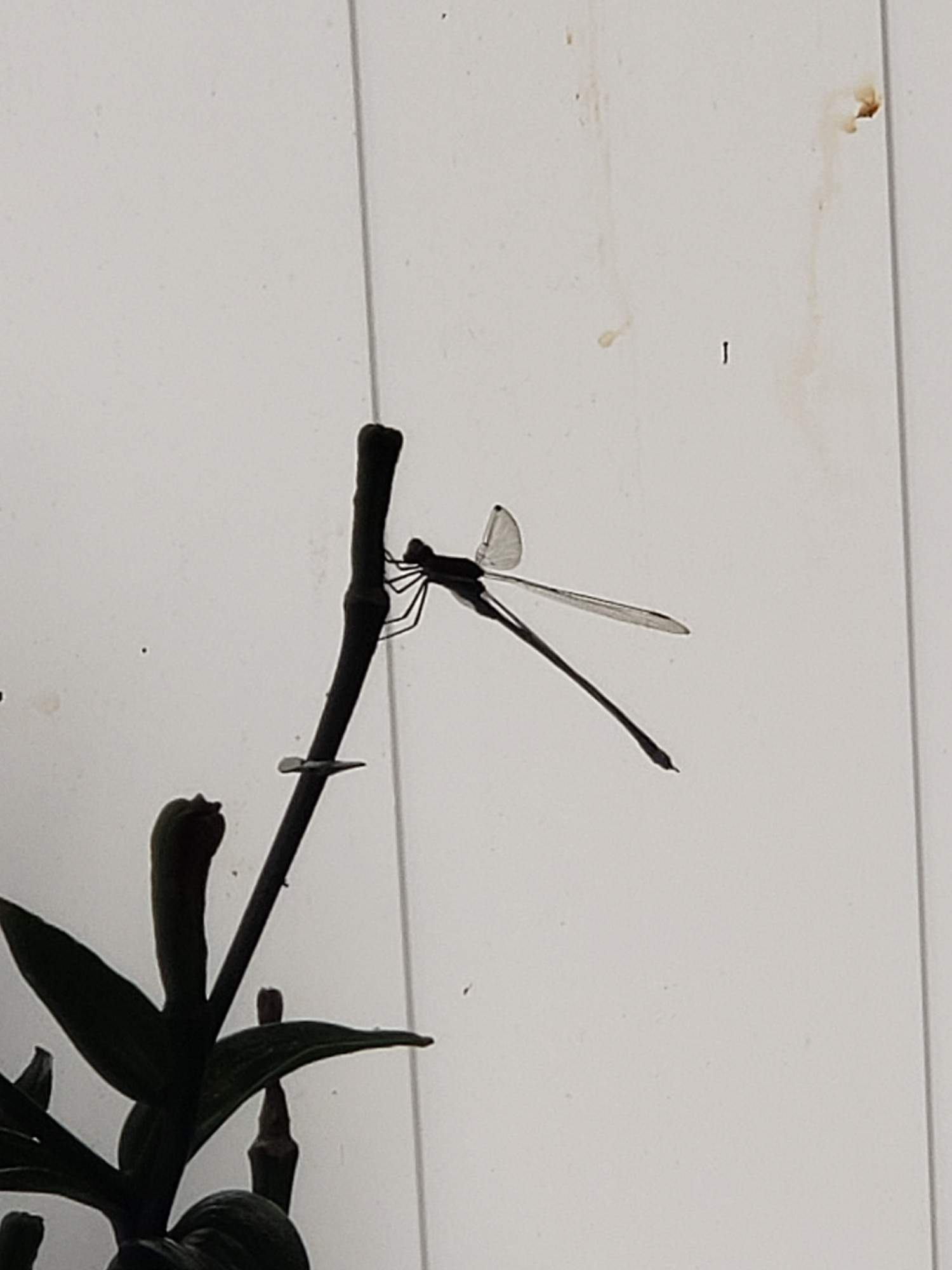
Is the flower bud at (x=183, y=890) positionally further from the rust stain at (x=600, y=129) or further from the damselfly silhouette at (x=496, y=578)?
the rust stain at (x=600, y=129)

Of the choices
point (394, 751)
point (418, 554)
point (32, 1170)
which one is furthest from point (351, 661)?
point (394, 751)

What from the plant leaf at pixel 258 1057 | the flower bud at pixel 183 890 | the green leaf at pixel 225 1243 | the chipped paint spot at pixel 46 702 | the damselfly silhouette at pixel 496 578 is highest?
the damselfly silhouette at pixel 496 578

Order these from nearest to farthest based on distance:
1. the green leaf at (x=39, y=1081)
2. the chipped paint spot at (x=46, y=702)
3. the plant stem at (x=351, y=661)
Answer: the plant stem at (x=351, y=661)
the green leaf at (x=39, y=1081)
the chipped paint spot at (x=46, y=702)

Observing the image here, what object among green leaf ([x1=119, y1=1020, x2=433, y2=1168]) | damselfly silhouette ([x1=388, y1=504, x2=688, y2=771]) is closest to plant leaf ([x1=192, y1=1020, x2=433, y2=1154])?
green leaf ([x1=119, y1=1020, x2=433, y2=1168])

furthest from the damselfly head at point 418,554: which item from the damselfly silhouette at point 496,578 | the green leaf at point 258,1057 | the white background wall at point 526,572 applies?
the white background wall at point 526,572

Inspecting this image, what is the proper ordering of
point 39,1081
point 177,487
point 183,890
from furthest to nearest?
1. point 177,487
2. point 39,1081
3. point 183,890

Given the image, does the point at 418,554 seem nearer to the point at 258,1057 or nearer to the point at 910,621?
the point at 258,1057
